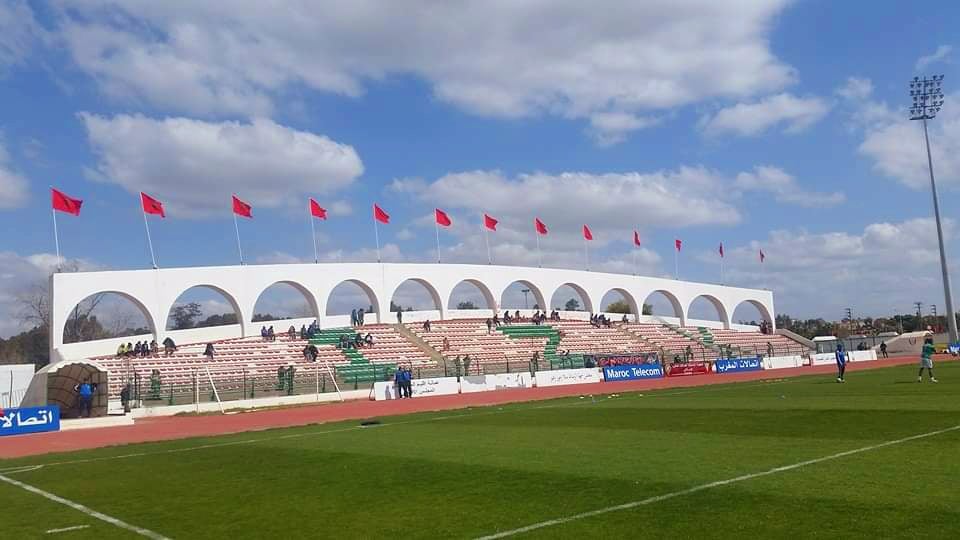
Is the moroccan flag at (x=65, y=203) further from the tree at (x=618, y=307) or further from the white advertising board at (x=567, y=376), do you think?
the tree at (x=618, y=307)

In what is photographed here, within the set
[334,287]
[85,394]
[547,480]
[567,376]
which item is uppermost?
[334,287]

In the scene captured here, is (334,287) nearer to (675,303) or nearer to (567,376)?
(567,376)

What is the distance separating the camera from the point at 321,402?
35812 millimetres

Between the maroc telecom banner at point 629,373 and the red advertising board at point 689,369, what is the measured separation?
150 cm

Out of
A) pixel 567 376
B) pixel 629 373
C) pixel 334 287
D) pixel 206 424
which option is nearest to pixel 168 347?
pixel 334 287

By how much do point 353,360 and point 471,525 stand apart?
39.7 m

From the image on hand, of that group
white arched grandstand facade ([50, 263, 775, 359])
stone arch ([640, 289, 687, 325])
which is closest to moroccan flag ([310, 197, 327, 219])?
white arched grandstand facade ([50, 263, 775, 359])

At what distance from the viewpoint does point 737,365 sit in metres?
49.9

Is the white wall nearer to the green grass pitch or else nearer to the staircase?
the staircase

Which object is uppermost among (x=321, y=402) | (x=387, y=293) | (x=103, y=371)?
(x=387, y=293)

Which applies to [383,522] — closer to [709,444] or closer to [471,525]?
[471,525]

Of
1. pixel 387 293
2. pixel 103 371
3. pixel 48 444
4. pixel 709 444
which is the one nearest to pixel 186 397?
pixel 103 371

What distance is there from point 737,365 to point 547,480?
43758mm

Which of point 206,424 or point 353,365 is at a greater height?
point 353,365
